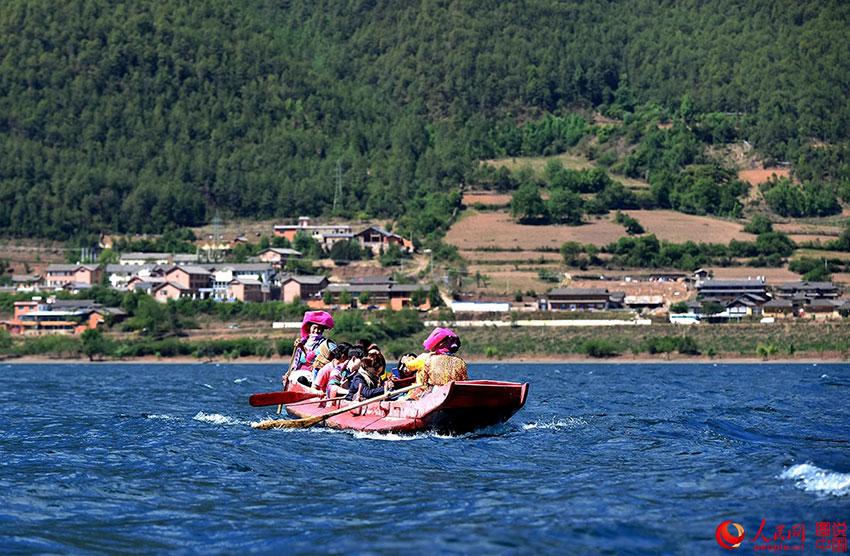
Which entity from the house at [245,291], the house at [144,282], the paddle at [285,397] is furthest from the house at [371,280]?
the paddle at [285,397]

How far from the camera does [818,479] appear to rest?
61.2ft

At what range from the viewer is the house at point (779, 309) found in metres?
111

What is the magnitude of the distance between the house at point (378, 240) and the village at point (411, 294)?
6022 mm

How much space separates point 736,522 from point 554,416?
17.5m

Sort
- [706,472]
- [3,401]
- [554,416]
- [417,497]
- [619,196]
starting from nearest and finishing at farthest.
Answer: [417,497] < [706,472] < [554,416] < [3,401] < [619,196]

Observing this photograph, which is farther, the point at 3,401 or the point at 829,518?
the point at 3,401

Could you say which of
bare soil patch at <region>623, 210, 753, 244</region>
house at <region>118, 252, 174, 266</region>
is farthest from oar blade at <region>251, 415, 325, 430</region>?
bare soil patch at <region>623, 210, 753, 244</region>

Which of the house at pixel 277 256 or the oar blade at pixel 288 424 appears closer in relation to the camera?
the oar blade at pixel 288 424

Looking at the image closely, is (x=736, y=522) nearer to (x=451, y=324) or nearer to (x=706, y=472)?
(x=706, y=472)

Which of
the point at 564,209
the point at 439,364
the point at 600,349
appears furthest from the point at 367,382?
the point at 564,209

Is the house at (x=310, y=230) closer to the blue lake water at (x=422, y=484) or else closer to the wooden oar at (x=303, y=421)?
the wooden oar at (x=303, y=421)

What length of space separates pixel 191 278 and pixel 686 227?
65750 millimetres

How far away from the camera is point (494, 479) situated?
20391mm

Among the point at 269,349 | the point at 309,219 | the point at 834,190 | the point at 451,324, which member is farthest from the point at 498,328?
the point at 834,190
